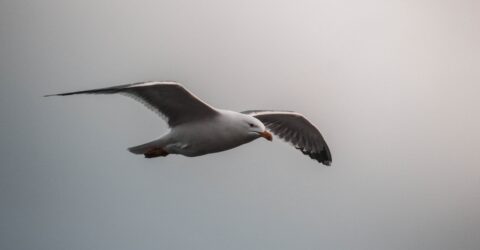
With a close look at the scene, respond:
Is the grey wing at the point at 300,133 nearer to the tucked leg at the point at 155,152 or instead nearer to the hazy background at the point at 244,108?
the hazy background at the point at 244,108

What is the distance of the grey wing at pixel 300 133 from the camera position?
5.63 feet

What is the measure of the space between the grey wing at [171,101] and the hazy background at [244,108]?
0.17 feet

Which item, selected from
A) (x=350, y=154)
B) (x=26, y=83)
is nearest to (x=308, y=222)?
(x=350, y=154)

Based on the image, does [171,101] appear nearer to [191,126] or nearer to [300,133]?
[191,126]

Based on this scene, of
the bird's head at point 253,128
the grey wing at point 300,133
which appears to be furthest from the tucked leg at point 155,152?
the grey wing at point 300,133

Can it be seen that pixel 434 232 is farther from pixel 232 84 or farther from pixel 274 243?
pixel 232 84

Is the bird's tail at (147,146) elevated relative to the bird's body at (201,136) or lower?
lower

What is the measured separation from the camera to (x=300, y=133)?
1.77m

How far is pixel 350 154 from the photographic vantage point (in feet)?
6.09

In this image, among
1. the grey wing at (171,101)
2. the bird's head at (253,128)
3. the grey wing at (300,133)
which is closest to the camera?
the grey wing at (171,101)

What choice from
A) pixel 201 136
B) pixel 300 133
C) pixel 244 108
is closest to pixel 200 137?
pixel 201 136

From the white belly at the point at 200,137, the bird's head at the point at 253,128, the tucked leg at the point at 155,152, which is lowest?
the tucked leg at the point at 155,152

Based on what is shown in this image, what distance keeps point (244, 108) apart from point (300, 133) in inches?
7.8

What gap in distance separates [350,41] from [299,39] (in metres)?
0.17
